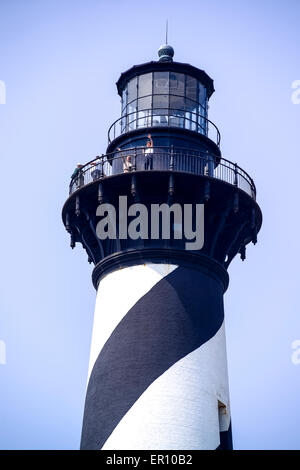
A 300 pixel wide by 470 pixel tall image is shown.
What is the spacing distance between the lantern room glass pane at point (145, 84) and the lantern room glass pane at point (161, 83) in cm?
16

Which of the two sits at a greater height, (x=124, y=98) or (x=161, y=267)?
(x=124, y=98)

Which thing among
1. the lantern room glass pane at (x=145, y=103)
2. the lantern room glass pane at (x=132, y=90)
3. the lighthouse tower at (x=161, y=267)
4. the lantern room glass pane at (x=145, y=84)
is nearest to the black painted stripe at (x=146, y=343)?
the lighthouse tower at (x=161, y=267)

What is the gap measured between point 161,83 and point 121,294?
6.17 metres

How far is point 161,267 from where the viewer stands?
89.6 ft

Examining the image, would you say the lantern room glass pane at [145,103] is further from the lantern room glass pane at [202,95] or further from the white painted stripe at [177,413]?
the white painted stripe at [177,413]

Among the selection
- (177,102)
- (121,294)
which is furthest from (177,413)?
(177,102)

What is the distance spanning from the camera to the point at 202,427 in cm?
2586

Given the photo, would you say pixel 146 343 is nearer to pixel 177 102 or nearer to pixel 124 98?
pixel 177 102

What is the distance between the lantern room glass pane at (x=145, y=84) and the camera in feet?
97.8

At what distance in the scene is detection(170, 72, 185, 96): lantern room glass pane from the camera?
2970 centimetres

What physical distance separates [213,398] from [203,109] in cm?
822

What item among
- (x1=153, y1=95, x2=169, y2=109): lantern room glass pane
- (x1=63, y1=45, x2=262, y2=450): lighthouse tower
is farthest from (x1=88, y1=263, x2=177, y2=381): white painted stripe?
(x1=153, y1=95, x2=169, y2=109): lantern room glass pane

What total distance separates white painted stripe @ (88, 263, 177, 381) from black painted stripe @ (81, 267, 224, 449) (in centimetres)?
15
